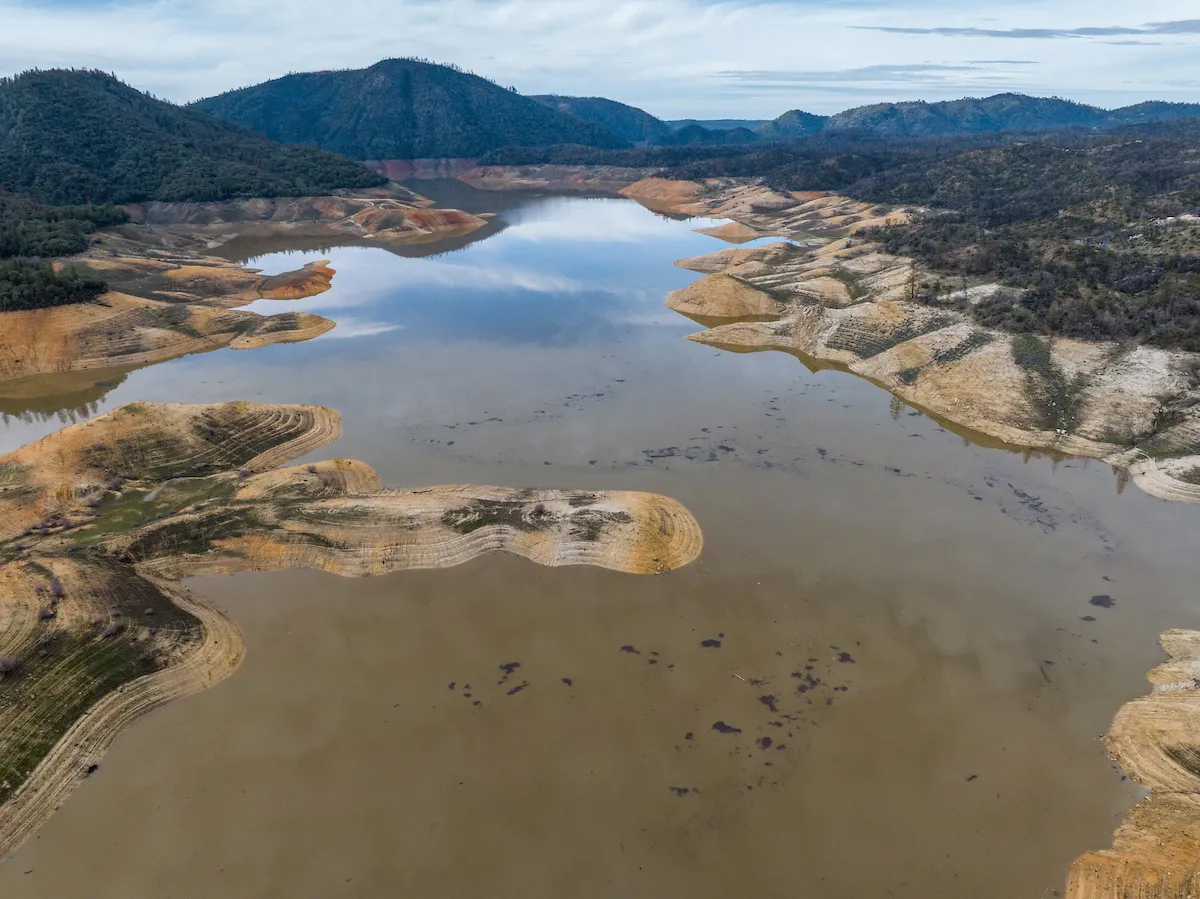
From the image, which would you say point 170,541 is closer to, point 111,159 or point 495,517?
point 495,517

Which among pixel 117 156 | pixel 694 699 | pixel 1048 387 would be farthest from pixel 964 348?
pixel 117 156

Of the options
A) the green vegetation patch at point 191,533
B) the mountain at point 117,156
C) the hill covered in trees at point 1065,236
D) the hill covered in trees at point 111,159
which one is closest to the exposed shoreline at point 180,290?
the hill covered in trees at point 111,159

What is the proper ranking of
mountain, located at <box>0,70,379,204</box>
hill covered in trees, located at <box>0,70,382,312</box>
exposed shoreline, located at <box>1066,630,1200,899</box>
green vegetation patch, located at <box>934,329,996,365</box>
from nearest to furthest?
1. exposed shoreline, located at <box>1066,630,1200,899</box>
2. green vegetation patch, located at <box>934,329,996,365</box>
3. hill covered in trees, located at <box>0,70,382,312</box>
4. mountain, located at <box>0,70,379,204</box>

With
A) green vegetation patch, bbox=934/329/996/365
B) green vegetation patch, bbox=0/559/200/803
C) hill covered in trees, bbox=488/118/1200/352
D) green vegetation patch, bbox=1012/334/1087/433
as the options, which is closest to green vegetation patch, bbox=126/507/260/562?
green vegetation patch, bbox=0/559/200/803

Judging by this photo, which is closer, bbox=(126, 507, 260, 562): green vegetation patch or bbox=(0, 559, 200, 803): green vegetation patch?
bbox=(0, 559, 200, 803): green vegetation patch

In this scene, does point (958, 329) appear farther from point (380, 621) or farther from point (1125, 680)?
point (380, 621)

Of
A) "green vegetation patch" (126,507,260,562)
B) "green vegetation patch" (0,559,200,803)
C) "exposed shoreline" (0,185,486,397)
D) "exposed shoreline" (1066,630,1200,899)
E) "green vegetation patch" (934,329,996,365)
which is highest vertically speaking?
"exposed shoreline" (0,185,486,397)

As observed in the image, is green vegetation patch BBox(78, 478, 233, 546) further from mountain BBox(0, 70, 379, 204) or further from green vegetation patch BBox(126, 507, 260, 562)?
mountain BBox(0, 70, 379, 204)
